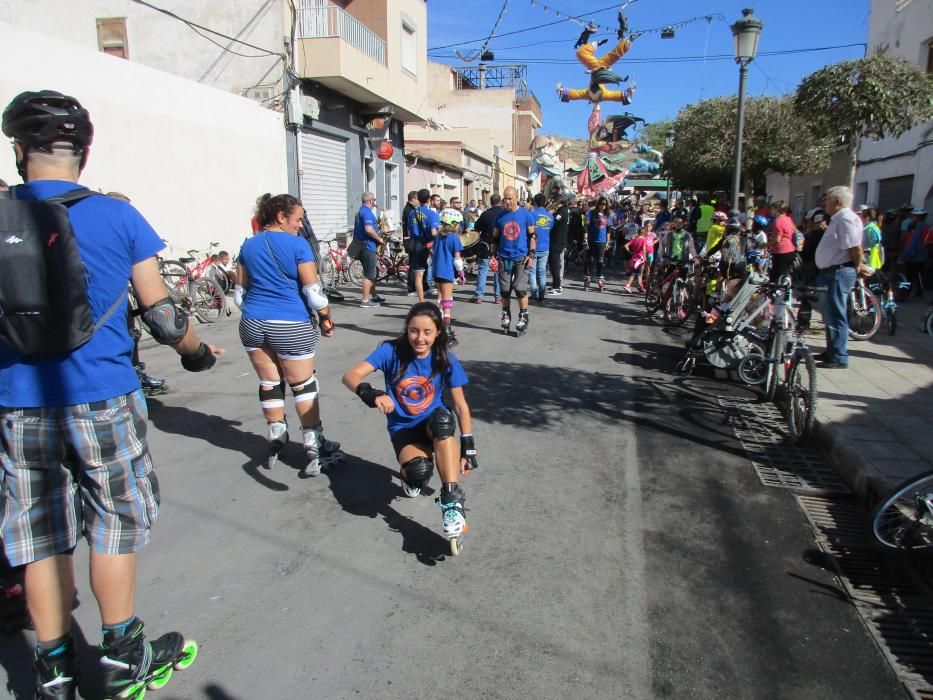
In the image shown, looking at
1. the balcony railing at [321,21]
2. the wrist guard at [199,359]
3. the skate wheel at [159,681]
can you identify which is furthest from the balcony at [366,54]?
the skate wheel at [159,681]

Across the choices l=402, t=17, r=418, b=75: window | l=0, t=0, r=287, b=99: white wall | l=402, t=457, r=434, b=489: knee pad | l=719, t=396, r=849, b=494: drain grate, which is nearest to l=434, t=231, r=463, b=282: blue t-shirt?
l=719, t=396, r=849, b=494: drain grate

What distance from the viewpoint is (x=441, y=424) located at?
3.43 meters

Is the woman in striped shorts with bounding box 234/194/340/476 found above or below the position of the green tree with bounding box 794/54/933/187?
below

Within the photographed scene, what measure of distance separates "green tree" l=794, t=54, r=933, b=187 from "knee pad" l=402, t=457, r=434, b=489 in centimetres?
1001

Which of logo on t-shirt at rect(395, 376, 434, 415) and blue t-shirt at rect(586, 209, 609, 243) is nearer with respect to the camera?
logo on t-shirt at rect(395, 376, 434, 415)

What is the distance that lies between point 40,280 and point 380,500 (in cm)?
251

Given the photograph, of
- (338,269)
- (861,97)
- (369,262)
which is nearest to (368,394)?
(369,262)

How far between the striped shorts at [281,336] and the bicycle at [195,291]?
238 inches

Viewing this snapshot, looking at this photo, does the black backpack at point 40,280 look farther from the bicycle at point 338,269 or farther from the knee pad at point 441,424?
the bicycle at point 338,269

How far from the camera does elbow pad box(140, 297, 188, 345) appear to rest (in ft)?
7.93

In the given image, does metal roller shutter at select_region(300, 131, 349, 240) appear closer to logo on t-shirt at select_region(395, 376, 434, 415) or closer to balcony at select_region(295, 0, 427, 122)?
balcony at select_region(295, 0, 427, 122)

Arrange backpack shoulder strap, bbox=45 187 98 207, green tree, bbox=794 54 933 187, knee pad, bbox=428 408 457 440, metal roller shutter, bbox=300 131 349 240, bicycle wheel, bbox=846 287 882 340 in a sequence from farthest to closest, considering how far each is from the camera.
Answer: metal roller shutter, bbox=300 131 349 240 → green tree, bbox=794 54 933 187 → bicycle wheel, bbox=846 287 882 340 → knee pad, bbox=428 408 457 440 → backpack shoulder strap, bbox=45 187 98 207

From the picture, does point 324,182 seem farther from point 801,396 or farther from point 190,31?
point 801,396

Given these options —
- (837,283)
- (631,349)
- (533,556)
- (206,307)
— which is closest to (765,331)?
(837,283)
